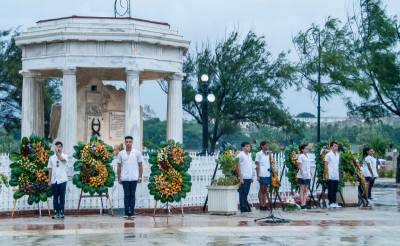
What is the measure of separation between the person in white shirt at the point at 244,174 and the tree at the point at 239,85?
2946 cm

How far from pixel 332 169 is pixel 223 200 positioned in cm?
413

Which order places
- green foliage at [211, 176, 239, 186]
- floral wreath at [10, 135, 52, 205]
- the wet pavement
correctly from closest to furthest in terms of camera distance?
the wet pavement
floral wreath at [10, 135, 52, 205]
green foliage at [211, 176, 239, 186]

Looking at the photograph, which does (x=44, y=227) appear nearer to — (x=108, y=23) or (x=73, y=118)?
(x=73, y=118)

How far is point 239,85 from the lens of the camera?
2105 inches

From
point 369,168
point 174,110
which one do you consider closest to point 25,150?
point 174,110

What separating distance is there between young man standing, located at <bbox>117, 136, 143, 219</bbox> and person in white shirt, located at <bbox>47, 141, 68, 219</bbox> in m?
1.32

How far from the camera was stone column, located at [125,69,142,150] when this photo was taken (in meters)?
24.8

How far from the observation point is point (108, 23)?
82.8 feet

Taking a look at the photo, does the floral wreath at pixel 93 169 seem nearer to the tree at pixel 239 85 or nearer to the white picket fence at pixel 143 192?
the white picket fence at pixel 143 192

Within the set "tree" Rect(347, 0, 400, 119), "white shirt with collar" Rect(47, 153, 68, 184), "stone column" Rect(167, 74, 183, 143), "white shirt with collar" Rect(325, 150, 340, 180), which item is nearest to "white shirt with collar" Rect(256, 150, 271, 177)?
"white shirt with collar" Rect(325, 150, 340, 180)

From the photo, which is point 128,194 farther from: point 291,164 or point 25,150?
point 291,164

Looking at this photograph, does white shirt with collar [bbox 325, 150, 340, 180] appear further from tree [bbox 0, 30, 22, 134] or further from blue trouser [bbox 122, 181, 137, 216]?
tree [bbox 0, 30, 22, 134]

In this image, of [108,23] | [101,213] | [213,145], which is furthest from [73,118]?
[213,145]

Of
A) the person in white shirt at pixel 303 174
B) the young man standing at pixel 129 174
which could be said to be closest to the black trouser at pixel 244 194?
the person in white shirt at pixel 303 174
